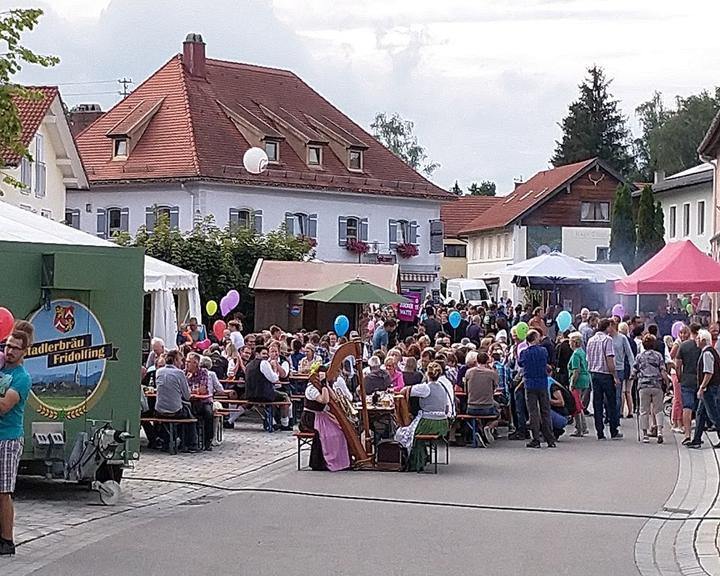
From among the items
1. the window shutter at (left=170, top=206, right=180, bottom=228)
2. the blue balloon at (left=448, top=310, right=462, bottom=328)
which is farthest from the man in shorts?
the window shutter at (left=170, top=206, right=180, bottom=228)

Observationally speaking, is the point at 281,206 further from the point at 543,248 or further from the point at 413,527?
the point at 413,527

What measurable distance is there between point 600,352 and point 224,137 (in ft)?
128

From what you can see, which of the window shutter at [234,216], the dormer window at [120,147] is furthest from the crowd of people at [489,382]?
the dormer window at [120,147]

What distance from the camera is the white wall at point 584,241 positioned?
74125 mm

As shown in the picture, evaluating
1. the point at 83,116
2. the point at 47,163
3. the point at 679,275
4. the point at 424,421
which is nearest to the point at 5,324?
the point at 424,421

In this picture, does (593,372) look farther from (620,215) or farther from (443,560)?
(620,215)

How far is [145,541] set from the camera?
11617mm

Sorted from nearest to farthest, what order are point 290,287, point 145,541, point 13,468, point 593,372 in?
point 13,468
point 145,541
point 593,372
point 290,287

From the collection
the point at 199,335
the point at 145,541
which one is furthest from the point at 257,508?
the point at 199,335

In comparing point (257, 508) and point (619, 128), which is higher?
point (619, 128)

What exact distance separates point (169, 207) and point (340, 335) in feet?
93.9

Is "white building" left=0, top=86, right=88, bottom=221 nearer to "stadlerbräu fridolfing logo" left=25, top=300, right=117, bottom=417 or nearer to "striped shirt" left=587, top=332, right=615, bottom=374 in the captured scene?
"striped shirt" left=587, top=332, right=615, bottom=374

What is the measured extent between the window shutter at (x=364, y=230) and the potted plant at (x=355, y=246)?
0.97 ft

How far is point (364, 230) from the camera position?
6175cm
